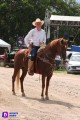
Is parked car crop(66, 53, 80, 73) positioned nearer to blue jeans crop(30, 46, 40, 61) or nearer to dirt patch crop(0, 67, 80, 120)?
dirt patch crop(0, 67, 80, 120)

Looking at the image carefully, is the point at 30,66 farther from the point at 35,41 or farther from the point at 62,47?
the point at 62,47

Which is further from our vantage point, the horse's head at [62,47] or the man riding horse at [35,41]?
the man riding horse at [35,41]

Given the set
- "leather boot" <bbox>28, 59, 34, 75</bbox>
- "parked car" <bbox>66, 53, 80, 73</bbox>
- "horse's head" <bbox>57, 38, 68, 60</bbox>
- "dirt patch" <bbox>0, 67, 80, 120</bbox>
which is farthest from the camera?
"parked car" <bbox>66, 53, 80, 73</bbox>

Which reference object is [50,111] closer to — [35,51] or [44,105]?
[44,105]

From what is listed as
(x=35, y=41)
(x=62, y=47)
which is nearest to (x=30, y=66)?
(x=35, y=41)

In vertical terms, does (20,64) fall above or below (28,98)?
above

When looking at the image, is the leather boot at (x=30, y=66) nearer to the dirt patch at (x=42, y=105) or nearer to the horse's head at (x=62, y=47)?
the dirt patch at (x=42, y=105)

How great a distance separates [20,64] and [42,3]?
5154 centimetres

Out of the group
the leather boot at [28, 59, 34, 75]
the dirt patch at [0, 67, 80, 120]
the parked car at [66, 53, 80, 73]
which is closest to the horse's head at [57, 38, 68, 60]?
the leather boot at [28, 59, 34, 75]

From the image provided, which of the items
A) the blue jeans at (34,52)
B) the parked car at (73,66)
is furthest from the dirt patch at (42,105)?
the parked car at (73,66)

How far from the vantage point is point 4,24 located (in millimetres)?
63594

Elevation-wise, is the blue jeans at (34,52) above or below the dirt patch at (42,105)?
above

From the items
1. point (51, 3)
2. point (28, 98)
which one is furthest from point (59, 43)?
point (51, 3)

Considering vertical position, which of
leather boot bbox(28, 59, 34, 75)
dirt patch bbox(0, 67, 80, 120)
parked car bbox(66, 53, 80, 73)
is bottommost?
parked car bbox(66, 53, 80, 73)
